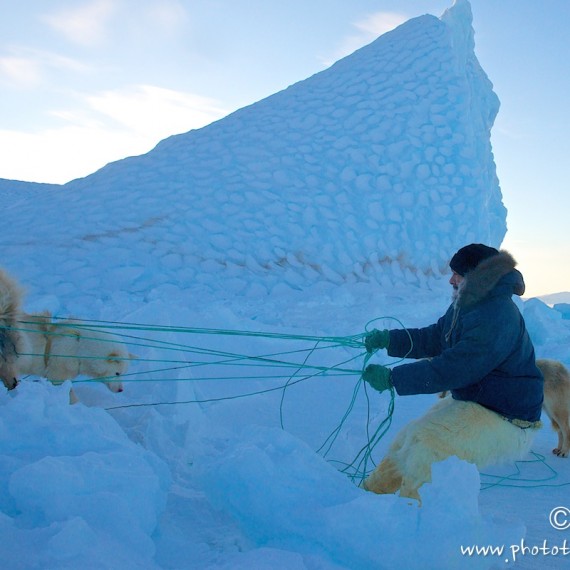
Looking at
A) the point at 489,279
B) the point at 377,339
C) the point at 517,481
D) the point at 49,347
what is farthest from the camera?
the point at 49,347

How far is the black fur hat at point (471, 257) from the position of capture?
270 centimetres

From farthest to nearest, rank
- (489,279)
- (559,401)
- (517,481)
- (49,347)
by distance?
(559,401), (49,347), (517,481), (489,279)

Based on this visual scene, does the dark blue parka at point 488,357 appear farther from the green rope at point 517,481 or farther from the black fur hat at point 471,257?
the green rope at point 517,481

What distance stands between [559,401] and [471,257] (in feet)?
4.14

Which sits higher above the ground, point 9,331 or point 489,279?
point 489,279

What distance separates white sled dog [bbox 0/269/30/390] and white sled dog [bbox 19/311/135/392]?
0.14 metres

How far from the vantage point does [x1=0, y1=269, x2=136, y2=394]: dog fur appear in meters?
2.99

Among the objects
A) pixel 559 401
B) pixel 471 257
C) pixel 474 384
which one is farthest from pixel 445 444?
pixel 559 401

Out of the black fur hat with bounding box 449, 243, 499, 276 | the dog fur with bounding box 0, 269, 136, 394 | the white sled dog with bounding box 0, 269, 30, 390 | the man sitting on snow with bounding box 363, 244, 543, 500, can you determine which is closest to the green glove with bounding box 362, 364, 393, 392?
the man sitting on snow with bounding box 363, 244, 543, 500

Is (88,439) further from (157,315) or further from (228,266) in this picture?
(228,266)

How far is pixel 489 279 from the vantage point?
8.53 ft

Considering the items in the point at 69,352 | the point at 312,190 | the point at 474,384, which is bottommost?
the point at 69,352

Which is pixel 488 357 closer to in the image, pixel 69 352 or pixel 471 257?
pixel 471 257

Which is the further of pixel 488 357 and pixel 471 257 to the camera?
pixel 471 257
